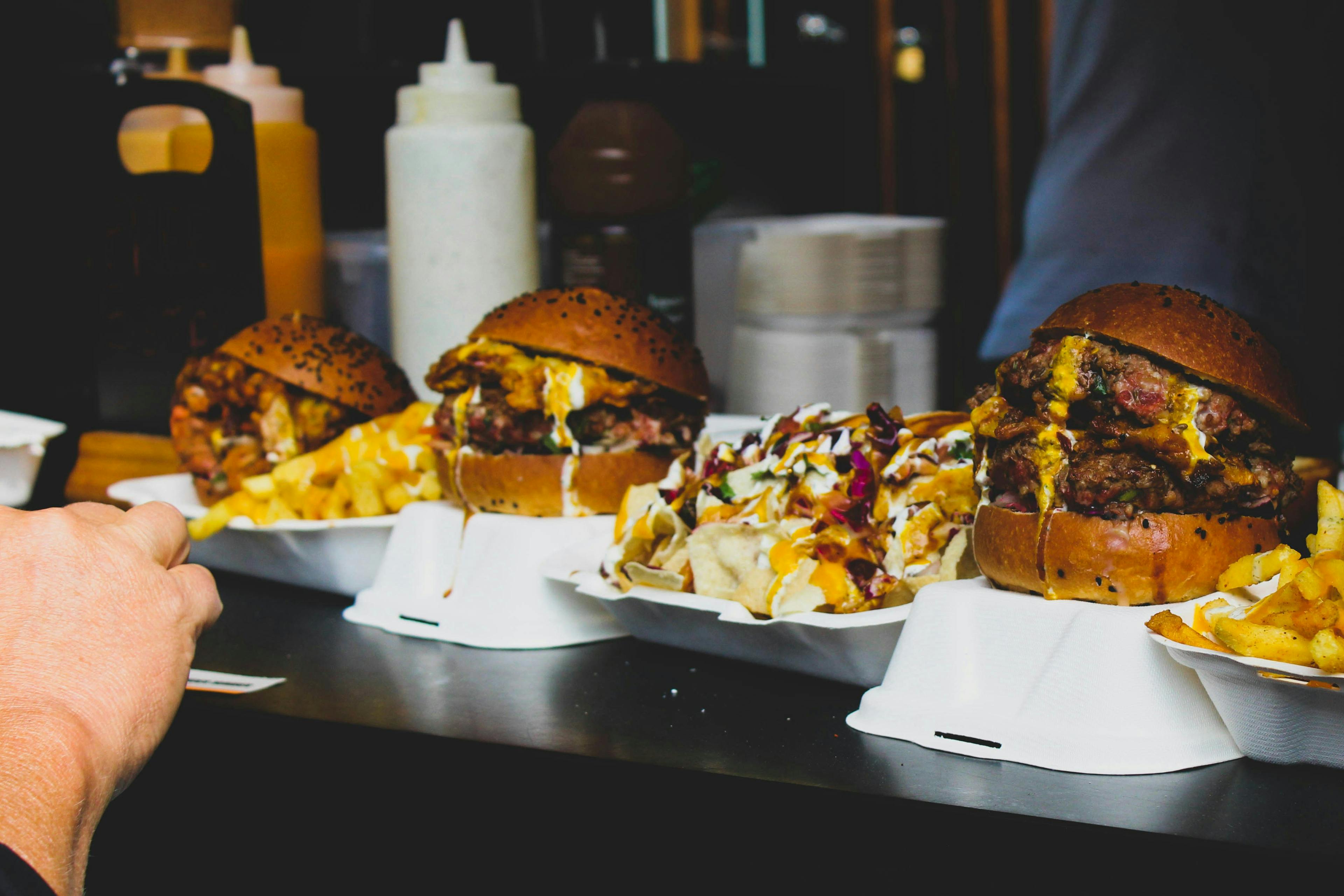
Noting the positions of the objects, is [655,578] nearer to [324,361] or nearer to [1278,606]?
[1278,606]

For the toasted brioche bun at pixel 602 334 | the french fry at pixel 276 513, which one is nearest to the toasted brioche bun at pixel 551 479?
the toasted brioche bun at pixel 602 334

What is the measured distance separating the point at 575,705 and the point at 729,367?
1.43 meters

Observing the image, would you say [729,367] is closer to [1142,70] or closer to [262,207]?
[262,207]

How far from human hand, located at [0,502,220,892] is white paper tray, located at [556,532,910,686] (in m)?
0.65

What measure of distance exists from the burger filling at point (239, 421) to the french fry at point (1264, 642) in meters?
1.52

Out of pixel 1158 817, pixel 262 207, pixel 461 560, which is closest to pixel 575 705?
pixel 461 560

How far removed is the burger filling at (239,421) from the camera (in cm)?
225

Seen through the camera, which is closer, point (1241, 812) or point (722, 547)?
Answer: point (1241, 812)

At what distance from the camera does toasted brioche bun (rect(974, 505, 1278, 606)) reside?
1.31 metres

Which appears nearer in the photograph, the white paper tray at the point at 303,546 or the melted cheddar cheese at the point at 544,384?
the melted cheddar cheese at the point at 544,384

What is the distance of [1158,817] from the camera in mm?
1167

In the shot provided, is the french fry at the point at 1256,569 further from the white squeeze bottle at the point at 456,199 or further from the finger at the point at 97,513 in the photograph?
the white squeeze bottle at the point at 456,199

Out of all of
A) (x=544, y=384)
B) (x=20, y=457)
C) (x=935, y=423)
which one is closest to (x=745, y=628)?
(x=935, y=423)

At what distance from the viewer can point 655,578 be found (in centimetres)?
167
